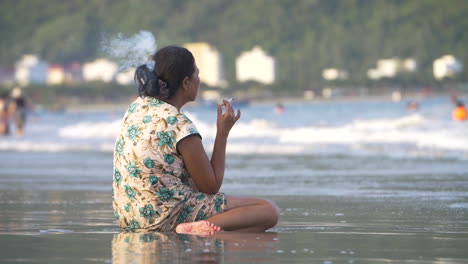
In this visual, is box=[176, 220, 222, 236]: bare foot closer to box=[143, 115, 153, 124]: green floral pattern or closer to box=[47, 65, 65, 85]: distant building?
box=[143, 115, 153, 124]: green floral pattern

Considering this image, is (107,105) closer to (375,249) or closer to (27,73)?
(27,73)

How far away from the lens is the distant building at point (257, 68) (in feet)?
624

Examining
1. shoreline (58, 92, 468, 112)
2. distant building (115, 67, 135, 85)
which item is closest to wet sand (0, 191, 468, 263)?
distant building (115, 67, 135, 85)

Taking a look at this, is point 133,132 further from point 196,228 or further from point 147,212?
point 196,228

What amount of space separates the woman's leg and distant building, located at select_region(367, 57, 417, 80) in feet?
575

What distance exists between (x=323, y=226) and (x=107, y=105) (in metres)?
154

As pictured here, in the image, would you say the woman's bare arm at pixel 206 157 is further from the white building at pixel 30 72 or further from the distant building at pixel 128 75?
the white building at pixel 30 72

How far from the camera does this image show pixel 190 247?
5492 mm

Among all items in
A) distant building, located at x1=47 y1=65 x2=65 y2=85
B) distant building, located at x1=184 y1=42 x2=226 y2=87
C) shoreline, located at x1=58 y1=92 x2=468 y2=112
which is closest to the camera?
distant building, located at x1=184 y1=42 x2=226 y2=87

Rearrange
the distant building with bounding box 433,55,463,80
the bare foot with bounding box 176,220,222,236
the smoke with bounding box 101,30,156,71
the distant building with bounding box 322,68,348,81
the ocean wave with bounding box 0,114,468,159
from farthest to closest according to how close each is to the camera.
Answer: the distant building with bounding box 322,68,348,81, the distant building with bounding box 433,55,463,80, the ocean wave with bounding box 0,114,468,159, the smoke with bounding box 101,30,156,71, the bare foot with bounding box 176,220,222,236

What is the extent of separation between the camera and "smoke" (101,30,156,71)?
6.47 metres

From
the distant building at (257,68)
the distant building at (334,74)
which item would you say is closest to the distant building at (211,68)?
the distant building at (257,68)

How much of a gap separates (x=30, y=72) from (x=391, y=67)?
2566 inches

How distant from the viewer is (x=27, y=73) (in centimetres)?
19100
